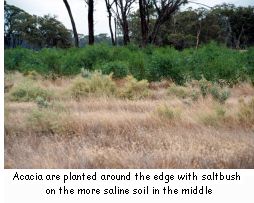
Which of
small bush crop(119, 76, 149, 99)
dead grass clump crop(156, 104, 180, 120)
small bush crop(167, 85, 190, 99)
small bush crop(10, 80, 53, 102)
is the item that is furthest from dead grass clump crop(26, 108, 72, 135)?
small bush crop(167, 85, 190, 99)

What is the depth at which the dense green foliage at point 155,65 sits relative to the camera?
45.0ft

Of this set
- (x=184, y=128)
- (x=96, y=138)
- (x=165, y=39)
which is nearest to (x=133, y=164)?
(x=96, y=138)

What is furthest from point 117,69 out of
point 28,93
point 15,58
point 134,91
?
point 15,58

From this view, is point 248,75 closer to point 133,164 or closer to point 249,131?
point 249,131

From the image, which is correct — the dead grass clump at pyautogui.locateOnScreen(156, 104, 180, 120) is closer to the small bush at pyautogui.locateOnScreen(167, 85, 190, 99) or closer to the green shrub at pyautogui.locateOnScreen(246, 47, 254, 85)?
the small bush at pyautogui.locateOnScreen(167, 85, 190, 99)

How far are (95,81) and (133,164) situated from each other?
6121mm

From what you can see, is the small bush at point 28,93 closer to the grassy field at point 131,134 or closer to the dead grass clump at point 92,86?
the grassy field at point 131,134

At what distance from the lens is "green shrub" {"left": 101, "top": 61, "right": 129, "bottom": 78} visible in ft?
46.5

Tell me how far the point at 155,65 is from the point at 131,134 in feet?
23.7

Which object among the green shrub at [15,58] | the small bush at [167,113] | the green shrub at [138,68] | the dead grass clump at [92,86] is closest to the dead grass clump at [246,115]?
the small bush at [167,113]

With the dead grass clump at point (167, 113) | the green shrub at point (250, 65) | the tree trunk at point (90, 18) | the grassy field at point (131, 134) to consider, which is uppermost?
the tree trunk at point (90, 18)

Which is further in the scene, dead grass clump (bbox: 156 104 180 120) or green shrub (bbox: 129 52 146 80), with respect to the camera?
green shrub (bbox: 129 52 146 80)

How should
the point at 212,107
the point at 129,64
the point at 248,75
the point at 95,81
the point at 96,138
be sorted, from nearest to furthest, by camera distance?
the point at 96,138, the point at 212,107, the point at 95,81, the point at 248,75, the point at 129,64
